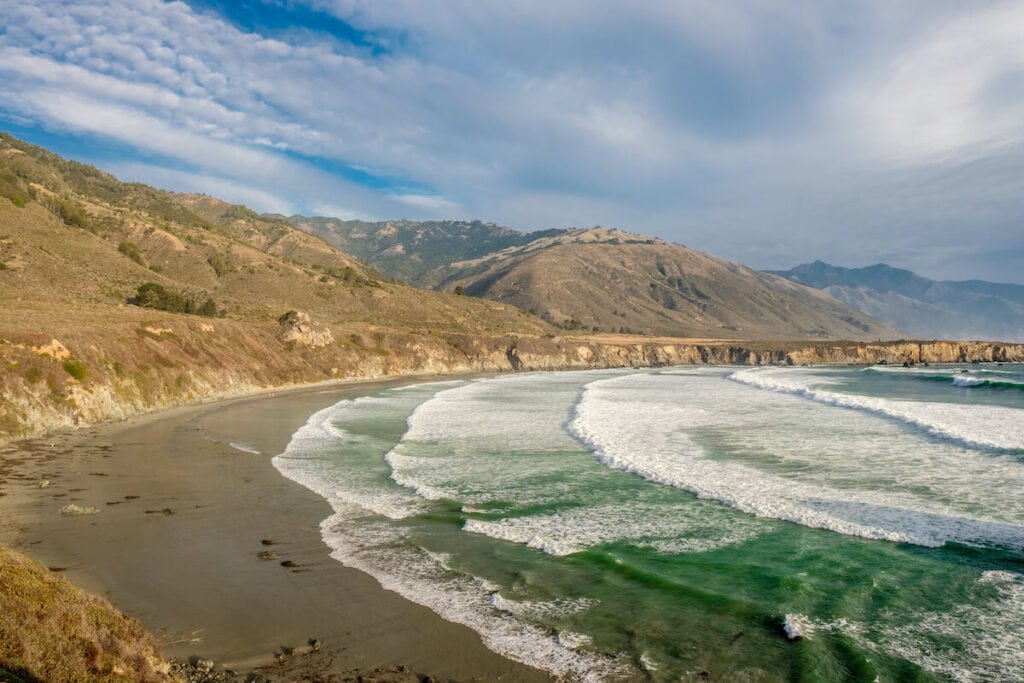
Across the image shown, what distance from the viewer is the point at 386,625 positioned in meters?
8.42

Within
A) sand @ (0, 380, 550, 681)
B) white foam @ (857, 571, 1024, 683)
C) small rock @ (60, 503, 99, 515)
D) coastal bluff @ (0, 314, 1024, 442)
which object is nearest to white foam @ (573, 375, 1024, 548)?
white foam @ (857, 571, 1024, 683)

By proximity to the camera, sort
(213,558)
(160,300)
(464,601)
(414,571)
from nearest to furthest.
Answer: (464,601) < (414,571) < (213,558) < (160,300)

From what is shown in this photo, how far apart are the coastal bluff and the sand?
4.64 metres

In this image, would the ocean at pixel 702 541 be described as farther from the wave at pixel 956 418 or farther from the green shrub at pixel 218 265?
the green shrub at pixel 218 265

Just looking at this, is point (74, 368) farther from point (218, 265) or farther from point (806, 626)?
point (218, 265)

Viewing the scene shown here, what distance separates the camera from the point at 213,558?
10.9 metres

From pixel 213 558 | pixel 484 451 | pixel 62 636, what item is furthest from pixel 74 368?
pixel 62 636

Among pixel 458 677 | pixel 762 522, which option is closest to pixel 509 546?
pixel 458 677

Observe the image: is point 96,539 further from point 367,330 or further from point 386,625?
point 367,330

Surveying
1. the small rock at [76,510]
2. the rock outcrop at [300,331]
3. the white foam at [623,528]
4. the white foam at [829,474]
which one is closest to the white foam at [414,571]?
the white foam at [623,528]

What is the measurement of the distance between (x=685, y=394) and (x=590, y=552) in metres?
34.9

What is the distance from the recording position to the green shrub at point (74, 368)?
2600 centimetres

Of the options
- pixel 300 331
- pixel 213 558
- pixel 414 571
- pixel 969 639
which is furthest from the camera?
pixel 300 331

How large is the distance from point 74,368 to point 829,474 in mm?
31684
